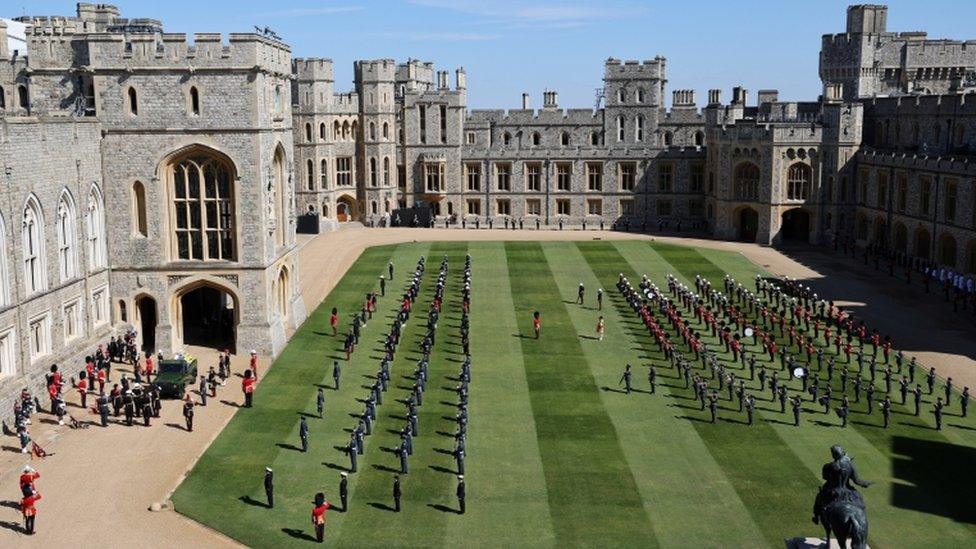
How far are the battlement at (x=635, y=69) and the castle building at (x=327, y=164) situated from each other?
6.1 inches

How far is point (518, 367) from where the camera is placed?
39.0m

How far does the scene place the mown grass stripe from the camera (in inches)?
968

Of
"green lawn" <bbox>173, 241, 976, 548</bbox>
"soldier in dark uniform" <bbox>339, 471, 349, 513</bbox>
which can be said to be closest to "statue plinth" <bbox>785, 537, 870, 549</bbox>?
"green lawn" <bbox>173, 241, 976, 548</bbox>

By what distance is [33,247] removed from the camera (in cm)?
3497

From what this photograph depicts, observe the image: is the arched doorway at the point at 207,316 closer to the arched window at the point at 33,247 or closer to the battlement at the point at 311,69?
the arched window at the point at 33,247

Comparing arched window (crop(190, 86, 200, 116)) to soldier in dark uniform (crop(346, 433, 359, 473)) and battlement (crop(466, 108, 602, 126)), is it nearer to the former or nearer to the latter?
soldier in dark uniform (crop(346, 433, 359, 473))

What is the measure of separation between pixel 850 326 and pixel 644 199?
40.0 meters

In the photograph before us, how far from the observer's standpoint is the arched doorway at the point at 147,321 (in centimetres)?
4178

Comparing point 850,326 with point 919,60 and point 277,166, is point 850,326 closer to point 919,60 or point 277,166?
point 277,166

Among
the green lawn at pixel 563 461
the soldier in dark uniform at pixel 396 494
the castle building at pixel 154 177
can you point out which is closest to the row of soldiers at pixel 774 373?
the green lawn at pixel 563 461

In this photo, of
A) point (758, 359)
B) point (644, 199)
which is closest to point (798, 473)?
point (758, 359)

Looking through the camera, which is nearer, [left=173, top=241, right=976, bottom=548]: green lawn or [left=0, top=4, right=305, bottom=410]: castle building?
[left=173, top=241, right=976, bottom=548]: green lawn

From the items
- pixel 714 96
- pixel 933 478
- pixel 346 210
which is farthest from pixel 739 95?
pixel 933 478

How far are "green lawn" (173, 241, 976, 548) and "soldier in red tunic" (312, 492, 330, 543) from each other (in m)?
0.29
